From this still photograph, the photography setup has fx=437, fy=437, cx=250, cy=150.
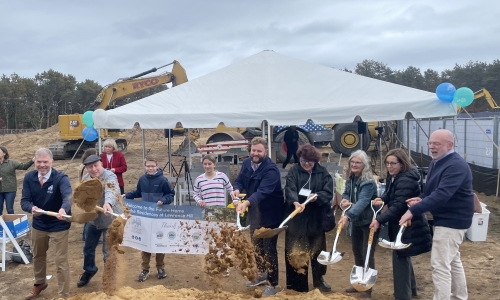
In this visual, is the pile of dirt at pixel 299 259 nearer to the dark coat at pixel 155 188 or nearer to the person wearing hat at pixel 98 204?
the dark coat at pixel 155 188

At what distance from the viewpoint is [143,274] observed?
17.7 ft

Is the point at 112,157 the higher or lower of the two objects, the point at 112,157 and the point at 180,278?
the higher

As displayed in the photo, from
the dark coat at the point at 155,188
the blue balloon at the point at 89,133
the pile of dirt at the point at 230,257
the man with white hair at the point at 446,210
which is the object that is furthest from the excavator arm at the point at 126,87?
the man with white hair at the point at 446,210

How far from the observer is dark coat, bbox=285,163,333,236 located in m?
4.43

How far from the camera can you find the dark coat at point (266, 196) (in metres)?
4.57

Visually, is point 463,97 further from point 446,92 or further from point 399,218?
point 399,218

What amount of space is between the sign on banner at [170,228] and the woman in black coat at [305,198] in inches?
46.2

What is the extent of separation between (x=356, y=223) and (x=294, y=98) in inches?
138

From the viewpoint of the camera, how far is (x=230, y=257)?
4488 millimetres

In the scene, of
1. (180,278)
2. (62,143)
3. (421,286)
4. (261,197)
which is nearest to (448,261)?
(421,286)

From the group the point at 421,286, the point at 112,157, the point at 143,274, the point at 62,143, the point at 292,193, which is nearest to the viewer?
the point at 292,193

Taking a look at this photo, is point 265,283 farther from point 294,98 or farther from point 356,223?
point 294,98

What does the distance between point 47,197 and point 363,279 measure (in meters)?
3.34

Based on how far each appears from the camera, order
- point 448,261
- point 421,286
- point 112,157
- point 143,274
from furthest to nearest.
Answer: point 112,157 → point 143,274 → point 421,286 → point 448,261
